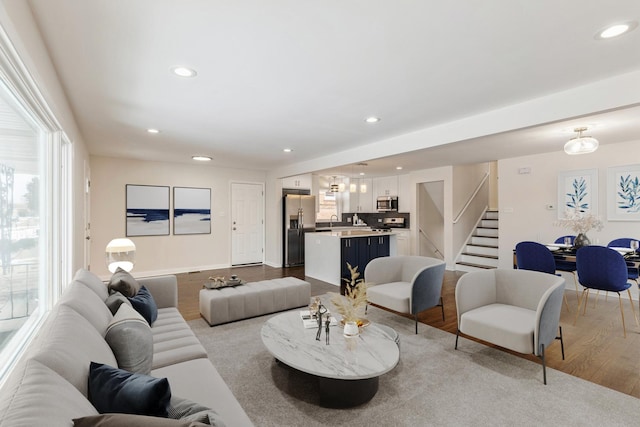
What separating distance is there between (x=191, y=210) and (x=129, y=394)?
627 centimetres

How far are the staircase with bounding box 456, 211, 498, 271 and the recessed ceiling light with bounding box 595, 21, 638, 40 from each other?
540 centimetres

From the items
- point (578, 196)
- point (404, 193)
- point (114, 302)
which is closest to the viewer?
point (114, 302)

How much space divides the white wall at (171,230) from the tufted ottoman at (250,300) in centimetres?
321

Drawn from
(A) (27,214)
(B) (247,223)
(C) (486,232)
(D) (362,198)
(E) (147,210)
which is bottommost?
(C) (486,232)

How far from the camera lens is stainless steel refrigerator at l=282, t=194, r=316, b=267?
300 inches

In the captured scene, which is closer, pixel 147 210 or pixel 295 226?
pixel 147 210

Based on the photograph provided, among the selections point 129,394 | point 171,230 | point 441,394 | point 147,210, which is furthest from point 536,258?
point 147,210

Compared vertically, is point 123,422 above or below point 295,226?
below

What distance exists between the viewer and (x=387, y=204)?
892cm

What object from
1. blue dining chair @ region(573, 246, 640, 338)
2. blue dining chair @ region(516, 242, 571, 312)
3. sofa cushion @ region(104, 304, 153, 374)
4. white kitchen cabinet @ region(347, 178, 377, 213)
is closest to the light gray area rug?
sofa cushion @ region(104, 304, 153, 374)

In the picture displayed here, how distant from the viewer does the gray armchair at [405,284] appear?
3.45 metres

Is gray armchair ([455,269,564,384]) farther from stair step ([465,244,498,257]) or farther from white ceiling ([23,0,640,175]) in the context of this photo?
stair step ([465,244,498,257])

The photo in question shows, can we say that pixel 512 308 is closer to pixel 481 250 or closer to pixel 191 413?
pixel 191 413

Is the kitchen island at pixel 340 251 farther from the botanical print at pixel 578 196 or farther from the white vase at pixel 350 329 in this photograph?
the white vase at pixel 350 329
